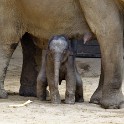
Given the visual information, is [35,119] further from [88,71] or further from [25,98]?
[88,71]

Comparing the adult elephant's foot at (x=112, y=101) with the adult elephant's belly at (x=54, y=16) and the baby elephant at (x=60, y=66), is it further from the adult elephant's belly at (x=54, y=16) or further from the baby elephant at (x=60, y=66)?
the adult elephant's belly at (x=54, y=16)

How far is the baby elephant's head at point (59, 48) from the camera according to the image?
6250 mm

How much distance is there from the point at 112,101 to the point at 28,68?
1396 mm

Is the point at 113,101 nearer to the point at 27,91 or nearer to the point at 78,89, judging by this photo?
the point at 78,89

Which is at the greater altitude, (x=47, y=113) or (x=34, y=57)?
(x=34, y=57)

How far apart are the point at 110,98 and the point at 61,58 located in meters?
0.59

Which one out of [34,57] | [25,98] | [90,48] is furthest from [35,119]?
[90,48]

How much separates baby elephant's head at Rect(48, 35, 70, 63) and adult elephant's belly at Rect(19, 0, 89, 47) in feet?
0.90

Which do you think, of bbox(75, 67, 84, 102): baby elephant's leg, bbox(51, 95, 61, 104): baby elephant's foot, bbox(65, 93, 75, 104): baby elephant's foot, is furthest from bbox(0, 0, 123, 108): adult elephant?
bbox(51, 95, 61, 104): baby elephant's foot

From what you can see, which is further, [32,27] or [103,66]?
[32,27]

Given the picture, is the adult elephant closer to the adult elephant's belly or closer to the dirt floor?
the adult elephant's belly

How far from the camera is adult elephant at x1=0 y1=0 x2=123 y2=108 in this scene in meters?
6.25

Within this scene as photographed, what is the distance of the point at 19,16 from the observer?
22.6 ft

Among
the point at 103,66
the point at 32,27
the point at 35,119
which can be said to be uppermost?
the point at 32,27
